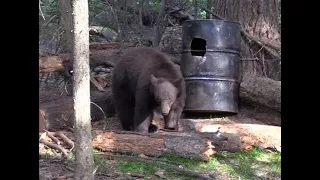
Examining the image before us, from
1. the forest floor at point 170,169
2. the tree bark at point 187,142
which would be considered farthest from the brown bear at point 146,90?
the forest floor at point 170,169

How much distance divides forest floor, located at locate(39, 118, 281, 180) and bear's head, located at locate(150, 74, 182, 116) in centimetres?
134

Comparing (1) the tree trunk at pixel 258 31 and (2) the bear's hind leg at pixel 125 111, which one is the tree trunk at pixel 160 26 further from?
(2) the bear's hind leg at pixel 125 111

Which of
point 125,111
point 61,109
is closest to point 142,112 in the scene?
point 125,111

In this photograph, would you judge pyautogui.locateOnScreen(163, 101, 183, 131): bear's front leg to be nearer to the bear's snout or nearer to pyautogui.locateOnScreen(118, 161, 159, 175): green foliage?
the bear's snout

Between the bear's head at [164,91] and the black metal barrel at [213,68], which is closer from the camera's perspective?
the bear's head at [164,91]

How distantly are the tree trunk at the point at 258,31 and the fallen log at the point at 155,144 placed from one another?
10.5 ft

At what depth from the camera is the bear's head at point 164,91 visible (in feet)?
25.0

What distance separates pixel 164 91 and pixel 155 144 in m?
1.33

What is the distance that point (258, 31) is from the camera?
31.0 ft

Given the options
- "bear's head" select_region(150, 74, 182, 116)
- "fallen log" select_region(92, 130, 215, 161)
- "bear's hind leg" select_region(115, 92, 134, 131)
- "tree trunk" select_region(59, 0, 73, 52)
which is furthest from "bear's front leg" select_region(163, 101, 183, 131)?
"tree trunk" select_region(59, 0, 73, 52)
